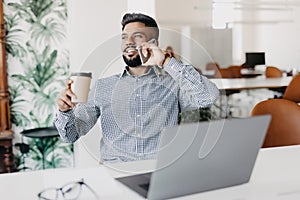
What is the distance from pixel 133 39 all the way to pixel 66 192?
609 mm

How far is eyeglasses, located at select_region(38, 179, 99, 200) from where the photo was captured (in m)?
1.03

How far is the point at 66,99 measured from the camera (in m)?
1.34

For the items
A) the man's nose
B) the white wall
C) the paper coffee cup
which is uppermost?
the white wall

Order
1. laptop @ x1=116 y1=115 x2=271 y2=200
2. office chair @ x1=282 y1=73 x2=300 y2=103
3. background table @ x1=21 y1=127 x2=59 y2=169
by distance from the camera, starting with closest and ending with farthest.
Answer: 1. laptop @ x1=116 y1=115 x2=271 y2=200
2. background table @ x1=21 y1=127 x2=59 y2=169
3. office chair @ x1=282 y1=73 x2=300 y2=103

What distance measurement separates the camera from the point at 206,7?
6539 mm

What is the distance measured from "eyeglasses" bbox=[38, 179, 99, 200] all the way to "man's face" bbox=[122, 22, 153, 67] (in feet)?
1.73

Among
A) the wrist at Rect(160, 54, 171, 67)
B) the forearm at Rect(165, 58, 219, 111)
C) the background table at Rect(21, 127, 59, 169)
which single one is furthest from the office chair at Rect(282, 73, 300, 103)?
the wrist at Rect(160, 54, 171, 67)

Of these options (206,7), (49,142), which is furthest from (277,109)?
(206,7)

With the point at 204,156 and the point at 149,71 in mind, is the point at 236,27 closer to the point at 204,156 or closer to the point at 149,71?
the point at 149,71

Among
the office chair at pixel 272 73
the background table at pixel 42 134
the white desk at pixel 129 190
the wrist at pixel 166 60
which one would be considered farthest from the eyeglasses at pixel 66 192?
the office chair at pixel 272 73

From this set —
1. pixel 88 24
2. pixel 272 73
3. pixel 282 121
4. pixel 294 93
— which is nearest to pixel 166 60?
pixel 282 121

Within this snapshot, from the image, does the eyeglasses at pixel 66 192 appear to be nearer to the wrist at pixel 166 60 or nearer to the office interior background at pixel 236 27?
the wrist at pixel 166 60

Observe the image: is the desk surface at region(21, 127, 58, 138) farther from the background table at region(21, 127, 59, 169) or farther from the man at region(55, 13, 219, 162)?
the man at region(55, 13, 219, 162)

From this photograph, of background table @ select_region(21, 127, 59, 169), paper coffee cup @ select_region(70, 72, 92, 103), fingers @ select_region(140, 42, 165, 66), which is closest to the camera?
paper coffee cup @ select_region(70, 72, 92, 103)
